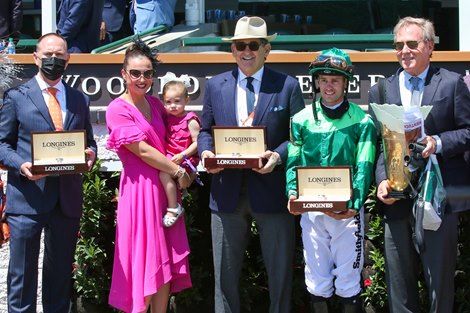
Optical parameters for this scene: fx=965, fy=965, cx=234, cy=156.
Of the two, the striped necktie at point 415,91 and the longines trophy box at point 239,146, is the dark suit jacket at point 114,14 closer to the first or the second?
the longines trophy box at point 239,146

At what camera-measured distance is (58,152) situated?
6.06m

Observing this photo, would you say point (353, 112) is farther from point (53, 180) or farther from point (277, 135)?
point (53, 180)

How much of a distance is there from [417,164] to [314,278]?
96cm

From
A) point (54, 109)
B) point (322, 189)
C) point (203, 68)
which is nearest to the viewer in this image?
point (322, 189)

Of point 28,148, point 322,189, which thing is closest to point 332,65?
point 322,189

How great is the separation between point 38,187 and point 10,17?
155 inches

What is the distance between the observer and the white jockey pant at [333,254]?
593 cm

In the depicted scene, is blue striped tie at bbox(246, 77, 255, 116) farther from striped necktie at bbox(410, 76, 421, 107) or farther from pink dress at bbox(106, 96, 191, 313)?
striped necktie at bbox(410, 76, 421, 107)

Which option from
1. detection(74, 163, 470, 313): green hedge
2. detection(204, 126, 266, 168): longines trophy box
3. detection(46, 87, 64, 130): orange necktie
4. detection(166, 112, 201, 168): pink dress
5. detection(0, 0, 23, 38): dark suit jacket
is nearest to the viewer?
detection(204, 126, 266, 168): longines trophy box

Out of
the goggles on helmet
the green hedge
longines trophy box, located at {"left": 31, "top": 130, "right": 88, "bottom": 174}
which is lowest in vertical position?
the green hedge

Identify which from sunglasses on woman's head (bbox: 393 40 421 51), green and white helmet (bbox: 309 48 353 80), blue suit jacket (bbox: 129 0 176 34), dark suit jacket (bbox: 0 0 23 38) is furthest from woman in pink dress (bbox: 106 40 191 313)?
blue suit jacket (bbox: 129 0 176 34)

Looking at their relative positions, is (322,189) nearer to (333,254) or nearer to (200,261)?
(333,254)

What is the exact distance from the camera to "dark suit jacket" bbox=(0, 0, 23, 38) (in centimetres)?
967

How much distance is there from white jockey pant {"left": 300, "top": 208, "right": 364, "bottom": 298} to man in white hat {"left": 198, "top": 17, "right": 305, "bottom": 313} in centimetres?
26
